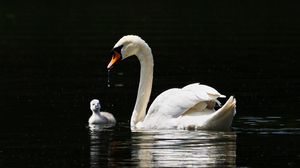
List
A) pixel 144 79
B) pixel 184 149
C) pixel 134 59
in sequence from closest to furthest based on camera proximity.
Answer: pixel 184 149 → pixel 144 79 → pixel 134 59

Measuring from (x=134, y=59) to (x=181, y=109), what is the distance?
11941mm

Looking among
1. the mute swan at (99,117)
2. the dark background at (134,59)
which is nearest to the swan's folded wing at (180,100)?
the mute swan at (99,117)

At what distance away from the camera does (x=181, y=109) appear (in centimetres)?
1586

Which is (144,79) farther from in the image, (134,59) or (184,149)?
(134,59)

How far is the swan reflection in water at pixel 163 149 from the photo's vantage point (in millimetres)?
13406

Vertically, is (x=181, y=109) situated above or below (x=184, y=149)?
above

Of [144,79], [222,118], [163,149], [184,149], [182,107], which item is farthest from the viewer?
[144,79]

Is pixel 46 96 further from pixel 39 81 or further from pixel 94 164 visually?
pixel 94 164

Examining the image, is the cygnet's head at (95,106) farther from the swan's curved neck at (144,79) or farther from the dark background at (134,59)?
the swan's curved neck at (144,79)

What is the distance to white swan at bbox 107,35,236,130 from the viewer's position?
50.5ft

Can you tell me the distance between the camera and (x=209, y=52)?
90.7ft

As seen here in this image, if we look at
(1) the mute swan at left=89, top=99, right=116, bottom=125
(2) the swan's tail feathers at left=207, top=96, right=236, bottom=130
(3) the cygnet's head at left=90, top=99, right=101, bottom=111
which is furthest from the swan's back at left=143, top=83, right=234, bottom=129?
(3) the cygnet's head at left=90, top=99, right=101, bottom=111

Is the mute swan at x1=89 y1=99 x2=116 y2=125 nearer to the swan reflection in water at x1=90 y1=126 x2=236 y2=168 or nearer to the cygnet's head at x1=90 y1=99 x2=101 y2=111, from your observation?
the cygnet's head at x1=90 y1=99 x2=101 y2=111

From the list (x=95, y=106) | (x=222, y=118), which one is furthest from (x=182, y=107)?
(x=95, y=106)
